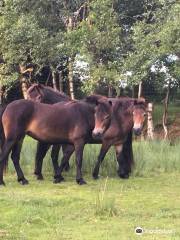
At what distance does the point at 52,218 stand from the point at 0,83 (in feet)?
50.5

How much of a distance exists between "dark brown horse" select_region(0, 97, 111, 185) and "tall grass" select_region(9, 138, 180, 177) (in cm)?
127

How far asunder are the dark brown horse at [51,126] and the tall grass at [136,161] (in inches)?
50.1

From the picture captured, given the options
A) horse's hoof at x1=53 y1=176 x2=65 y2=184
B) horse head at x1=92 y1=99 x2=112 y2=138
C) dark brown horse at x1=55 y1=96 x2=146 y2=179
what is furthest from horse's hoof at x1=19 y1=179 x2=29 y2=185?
horse head at x1=92 y1=99 x2=112 y2=138

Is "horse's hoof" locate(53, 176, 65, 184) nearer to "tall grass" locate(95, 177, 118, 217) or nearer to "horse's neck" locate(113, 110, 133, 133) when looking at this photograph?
"horse's neck" locate(113, 110, 133, 133)

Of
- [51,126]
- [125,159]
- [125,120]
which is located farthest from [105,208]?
[125,159]

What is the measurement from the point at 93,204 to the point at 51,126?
121 inches

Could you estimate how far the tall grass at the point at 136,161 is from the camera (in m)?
11.8

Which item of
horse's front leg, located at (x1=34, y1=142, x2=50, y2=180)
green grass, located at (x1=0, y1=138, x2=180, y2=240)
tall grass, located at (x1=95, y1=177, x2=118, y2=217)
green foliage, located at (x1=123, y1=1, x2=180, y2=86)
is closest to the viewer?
green grass, located at (x1=0, y1=138, x2=180, y2=240)

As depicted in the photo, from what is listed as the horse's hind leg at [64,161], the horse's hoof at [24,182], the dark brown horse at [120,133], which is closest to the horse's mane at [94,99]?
the dark brown horse at [120,133]

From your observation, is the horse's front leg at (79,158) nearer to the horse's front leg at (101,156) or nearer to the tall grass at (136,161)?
the horse's front leg at (101,156)

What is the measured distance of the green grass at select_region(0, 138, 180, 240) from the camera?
6.25 meters

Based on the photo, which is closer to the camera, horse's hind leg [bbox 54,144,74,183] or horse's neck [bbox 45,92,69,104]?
horse's hind leg [bbox 54,144,74,183]

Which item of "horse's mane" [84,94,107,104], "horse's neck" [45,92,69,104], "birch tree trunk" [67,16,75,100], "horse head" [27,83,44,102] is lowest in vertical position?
"birch tree trunk" [67,16,75,100]

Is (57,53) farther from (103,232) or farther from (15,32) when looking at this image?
(103,232)
